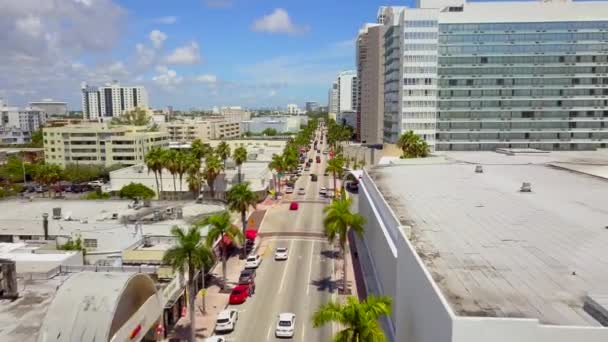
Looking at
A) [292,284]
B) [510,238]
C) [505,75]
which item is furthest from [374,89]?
[510,238]

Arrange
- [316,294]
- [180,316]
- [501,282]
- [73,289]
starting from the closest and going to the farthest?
[501,282] < [73,289] < [180,316] < [316,294]

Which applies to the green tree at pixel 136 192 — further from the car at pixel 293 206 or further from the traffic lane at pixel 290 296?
the traffic lane at pixel 290 296

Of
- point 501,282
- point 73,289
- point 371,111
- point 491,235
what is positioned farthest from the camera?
point 371,111

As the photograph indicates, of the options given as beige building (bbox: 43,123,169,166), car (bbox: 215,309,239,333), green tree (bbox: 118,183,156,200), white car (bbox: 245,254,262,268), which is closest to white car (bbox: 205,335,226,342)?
car (bbox: 215,309,239,333)

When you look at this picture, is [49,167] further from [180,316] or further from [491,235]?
[491,235]

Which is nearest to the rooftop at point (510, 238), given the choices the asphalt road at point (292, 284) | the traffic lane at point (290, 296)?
the asphalt road at point (292, 284)

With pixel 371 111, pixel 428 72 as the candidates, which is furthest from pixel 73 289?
pixel 371 111
